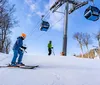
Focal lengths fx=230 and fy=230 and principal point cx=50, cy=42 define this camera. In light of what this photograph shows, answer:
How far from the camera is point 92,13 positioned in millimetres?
22281

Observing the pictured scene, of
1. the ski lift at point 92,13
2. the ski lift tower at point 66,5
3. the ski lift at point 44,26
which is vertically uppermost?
the ski lift tower at point 66,5

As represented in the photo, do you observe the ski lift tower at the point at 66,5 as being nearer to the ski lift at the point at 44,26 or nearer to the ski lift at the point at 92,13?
the ski lift at the point at 44,26

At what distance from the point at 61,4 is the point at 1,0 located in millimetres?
9737

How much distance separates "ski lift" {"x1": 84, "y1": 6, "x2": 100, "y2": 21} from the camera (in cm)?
2233

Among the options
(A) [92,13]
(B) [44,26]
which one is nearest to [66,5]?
(B) [44,26]

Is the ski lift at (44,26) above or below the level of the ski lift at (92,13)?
below

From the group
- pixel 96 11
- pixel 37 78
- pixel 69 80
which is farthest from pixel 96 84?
pixel 96 11

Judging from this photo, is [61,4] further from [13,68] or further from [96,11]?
[13,68]

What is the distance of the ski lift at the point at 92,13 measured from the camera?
2233cm

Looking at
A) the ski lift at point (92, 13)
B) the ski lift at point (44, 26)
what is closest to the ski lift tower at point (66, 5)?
the ski lift at point (44, 26)

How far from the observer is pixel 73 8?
3080cm

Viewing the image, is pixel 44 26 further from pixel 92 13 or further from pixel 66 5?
pixel 92 13

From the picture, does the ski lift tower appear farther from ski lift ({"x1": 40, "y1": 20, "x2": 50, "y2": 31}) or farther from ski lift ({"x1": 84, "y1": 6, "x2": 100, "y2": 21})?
ski lift ({"x1": 84, "y1": 6, "x2": 100, "y2": 21})

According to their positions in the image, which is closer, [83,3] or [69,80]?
[69,80]
